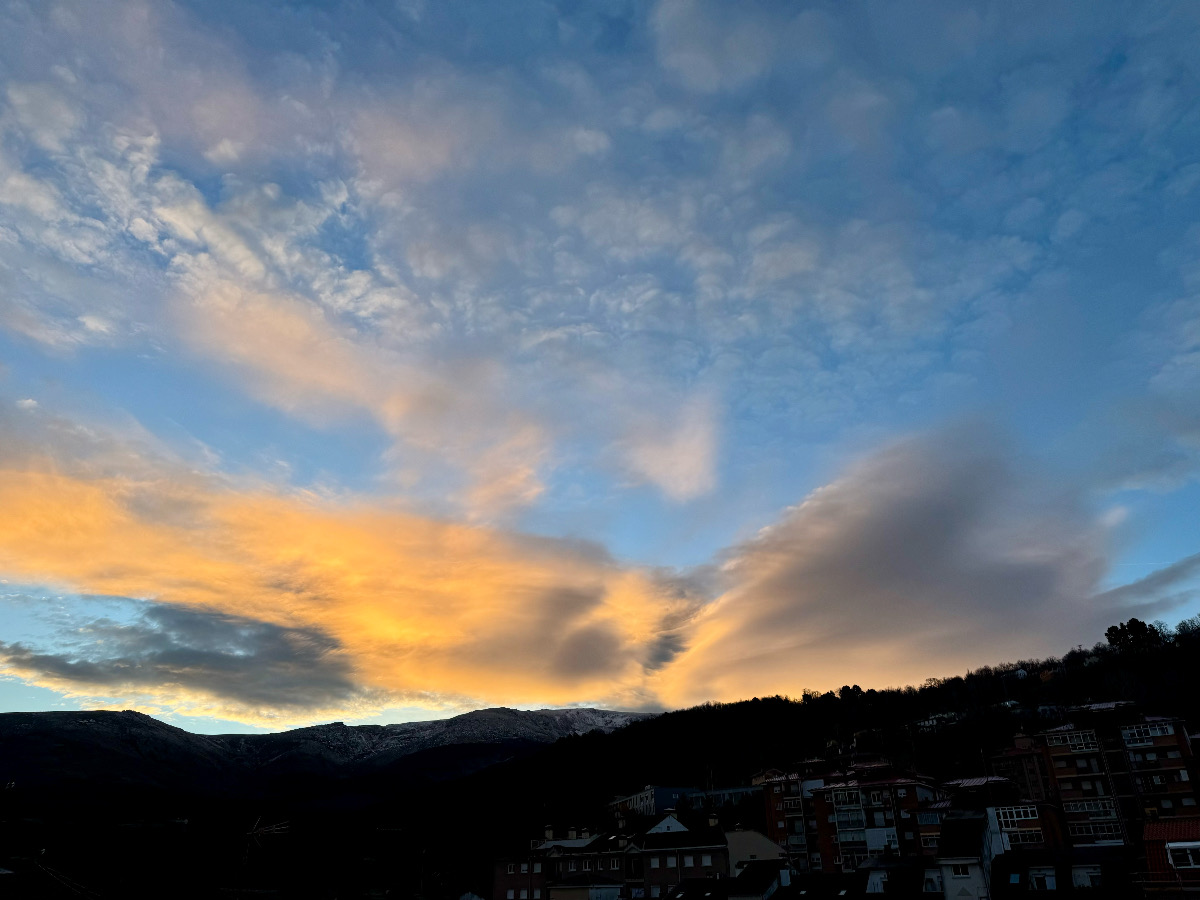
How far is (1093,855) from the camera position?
216ft

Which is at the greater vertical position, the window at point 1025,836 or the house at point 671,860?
the window at point 1025,836

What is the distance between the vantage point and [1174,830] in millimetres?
59250

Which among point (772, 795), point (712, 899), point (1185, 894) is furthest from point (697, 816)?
point (1185, 894)

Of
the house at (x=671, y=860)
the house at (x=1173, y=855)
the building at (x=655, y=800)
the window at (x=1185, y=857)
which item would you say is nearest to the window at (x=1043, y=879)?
the house at (x=1173, y=855)

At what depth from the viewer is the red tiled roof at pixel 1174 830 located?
58.0 meters

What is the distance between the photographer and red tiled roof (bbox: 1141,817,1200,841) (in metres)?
58.0

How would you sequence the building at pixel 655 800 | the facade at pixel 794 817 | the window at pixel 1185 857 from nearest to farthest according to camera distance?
the window at pixel 1185 857 → the facade at pixel 794 817 → the building at pixel 655 800

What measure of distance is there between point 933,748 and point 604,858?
103404 mm

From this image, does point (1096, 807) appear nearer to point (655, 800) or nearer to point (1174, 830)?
point (1174, 830)

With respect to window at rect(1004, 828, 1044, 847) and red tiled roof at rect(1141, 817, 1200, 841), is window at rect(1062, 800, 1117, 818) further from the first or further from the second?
red tiled roof at rect(1141, 817, 1200, 841)

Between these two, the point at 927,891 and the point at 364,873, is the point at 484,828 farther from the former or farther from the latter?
the point at 927,891

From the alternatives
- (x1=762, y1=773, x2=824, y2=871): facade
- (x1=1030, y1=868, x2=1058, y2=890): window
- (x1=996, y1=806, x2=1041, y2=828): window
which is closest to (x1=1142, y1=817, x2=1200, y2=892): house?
(x1=1030, y1=868, x2=1058, y2=890): window

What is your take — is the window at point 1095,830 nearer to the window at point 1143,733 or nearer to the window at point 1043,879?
the window at point 1143,733

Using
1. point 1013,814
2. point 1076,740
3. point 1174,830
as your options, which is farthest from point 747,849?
point 1174,830
